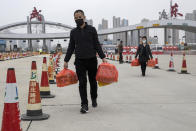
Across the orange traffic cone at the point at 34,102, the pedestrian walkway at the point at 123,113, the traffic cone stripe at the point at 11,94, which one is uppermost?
the traffic cone stripe at the point at 11,94

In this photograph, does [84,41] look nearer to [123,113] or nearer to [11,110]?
[123,113]

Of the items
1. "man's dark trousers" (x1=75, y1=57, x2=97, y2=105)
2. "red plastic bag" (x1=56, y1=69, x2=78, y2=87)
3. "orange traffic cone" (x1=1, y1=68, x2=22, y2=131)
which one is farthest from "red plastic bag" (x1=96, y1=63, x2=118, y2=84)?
"orange traffic cone" (x1=1, y1=68, x2=22, y2=131)

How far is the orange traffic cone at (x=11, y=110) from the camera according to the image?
141 inches

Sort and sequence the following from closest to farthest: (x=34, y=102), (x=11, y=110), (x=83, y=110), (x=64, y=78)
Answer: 1. (x=11, y=110)
2. (x=34, y=102)
3. (x=83, y=110)
4. (x=64, y=78)

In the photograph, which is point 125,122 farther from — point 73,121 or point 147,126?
point 73,121

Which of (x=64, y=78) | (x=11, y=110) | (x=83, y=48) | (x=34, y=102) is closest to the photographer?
(x=11, y=110)

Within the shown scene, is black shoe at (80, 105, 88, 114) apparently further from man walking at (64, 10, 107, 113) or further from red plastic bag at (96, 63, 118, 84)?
red plastic bag at (96, 63, 118, 84)

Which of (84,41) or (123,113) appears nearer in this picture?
(123,113)

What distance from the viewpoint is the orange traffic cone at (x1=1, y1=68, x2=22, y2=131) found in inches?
141

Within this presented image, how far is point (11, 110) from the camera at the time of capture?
362cm

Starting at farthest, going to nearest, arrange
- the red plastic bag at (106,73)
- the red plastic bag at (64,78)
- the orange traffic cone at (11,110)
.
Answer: the red plastic bag at (64,78), the red plastic bag at (106,73), the orange traffic cone at (11,110)

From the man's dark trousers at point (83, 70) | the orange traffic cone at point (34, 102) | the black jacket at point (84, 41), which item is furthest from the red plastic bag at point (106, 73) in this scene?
the orange traffic cone at point (34, 102)

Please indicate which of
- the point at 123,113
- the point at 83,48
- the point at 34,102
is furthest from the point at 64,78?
the point at 123,113

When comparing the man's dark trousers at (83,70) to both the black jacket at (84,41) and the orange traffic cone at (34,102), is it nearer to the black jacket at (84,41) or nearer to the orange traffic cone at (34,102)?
the black jacket at (84,41)
